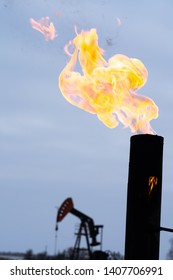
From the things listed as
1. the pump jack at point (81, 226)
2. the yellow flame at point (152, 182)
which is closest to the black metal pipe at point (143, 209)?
the yellow flame at point (152, 182)

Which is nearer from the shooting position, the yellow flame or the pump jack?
the yellow flame

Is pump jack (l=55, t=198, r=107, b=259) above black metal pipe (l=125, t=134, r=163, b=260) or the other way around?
above

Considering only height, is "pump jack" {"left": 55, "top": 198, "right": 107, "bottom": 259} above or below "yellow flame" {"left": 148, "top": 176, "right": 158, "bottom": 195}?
above

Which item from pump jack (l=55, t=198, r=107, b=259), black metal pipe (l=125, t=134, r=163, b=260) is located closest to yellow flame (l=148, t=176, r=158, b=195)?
black metal pipe (l=125, t=134, r=163, b=260)

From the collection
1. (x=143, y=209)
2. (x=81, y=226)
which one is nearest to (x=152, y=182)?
(x=143, y=209)

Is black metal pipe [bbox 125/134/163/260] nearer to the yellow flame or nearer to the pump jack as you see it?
the yellow flame

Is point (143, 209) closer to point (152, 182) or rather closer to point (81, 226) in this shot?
point (152, 182)

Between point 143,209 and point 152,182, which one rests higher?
point 152,182

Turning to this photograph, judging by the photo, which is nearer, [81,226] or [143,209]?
[143,209]

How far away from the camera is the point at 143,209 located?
5.42 m

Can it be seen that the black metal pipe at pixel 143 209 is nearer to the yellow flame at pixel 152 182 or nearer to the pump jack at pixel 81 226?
the yellow flame at pixel 152 182

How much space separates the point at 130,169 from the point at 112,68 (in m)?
3.18

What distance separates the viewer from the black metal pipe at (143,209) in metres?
5.40

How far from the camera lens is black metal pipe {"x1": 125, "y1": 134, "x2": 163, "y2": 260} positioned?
5.40m
